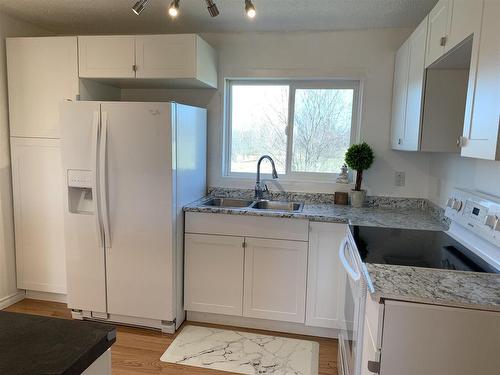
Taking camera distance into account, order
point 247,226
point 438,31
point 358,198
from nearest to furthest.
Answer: point 438,31 < point 247,226 < point 358,198

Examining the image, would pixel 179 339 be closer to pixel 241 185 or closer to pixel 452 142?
pixel 241 185

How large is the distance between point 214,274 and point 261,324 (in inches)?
20.4

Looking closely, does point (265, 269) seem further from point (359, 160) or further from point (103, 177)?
point (103, 177)

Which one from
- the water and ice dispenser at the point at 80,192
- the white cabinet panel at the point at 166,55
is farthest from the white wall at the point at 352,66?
the water and ice dispenser at the point at 80,192

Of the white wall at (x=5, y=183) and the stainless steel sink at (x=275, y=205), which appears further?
the stainless steel sink at (x=275, y=205)

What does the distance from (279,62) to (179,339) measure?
225cm

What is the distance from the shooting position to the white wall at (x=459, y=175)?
1.80 m

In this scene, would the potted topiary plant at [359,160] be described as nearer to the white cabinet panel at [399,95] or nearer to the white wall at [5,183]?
the white cabinet panel at [399,95]

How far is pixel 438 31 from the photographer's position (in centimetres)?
179

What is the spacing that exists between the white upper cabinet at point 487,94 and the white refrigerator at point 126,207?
1.71 metres

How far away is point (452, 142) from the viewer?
6.66 feet

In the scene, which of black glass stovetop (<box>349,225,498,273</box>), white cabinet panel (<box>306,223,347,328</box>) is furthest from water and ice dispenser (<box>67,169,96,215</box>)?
black glass stovetop (<box>349,225,498,273</box>)

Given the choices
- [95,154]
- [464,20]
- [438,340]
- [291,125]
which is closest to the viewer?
[438,340]

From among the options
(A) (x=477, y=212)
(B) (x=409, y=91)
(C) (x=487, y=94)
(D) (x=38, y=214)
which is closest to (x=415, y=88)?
(B) (x=409, y=91)
